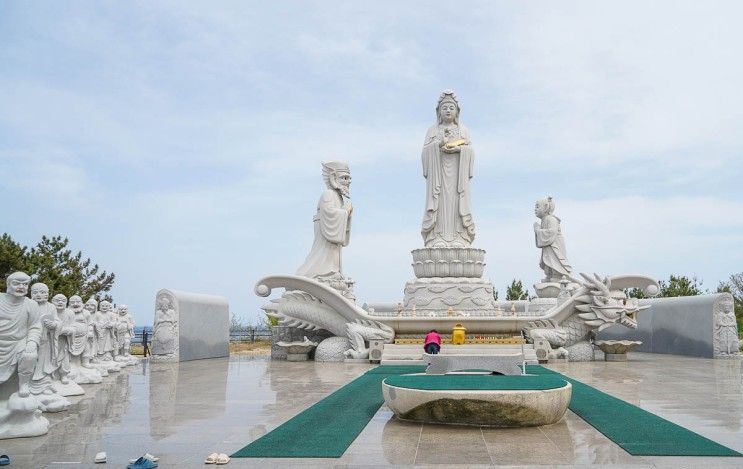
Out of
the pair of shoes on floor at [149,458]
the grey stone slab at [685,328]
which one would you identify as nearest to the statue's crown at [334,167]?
the grey stone slab at [685,328]

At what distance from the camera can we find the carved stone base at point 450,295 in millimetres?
16422

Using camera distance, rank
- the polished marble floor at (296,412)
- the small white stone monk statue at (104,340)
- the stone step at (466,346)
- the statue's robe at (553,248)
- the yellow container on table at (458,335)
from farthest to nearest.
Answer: the statue's robe at (553,248) < the yellow container on table at (458,335) < the stone step at (466,346) < the small white stone monk statue at (104,340) < the polished marble floor at (296,412)

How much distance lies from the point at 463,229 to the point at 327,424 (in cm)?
1195

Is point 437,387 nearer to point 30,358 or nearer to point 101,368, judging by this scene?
point 30,358

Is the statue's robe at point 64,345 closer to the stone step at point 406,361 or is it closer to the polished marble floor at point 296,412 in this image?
the polished marble floor at point 296,412

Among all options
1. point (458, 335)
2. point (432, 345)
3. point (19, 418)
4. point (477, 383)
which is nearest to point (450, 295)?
point (458, 335)

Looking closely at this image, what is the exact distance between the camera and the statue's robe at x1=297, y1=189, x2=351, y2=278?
659 inches

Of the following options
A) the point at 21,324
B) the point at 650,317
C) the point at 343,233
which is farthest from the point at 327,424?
the point at 650,317

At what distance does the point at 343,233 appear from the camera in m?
16.9

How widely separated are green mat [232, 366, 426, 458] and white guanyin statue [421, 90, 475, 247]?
9203mm

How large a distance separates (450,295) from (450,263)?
874mm

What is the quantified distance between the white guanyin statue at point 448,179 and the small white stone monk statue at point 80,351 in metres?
9.12

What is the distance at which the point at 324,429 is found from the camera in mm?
6172

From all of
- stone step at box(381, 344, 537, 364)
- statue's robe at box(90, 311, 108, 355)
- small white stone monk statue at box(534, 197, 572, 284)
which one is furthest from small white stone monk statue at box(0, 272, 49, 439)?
small white stone monk statue at box(534, 197, 572, 284)
